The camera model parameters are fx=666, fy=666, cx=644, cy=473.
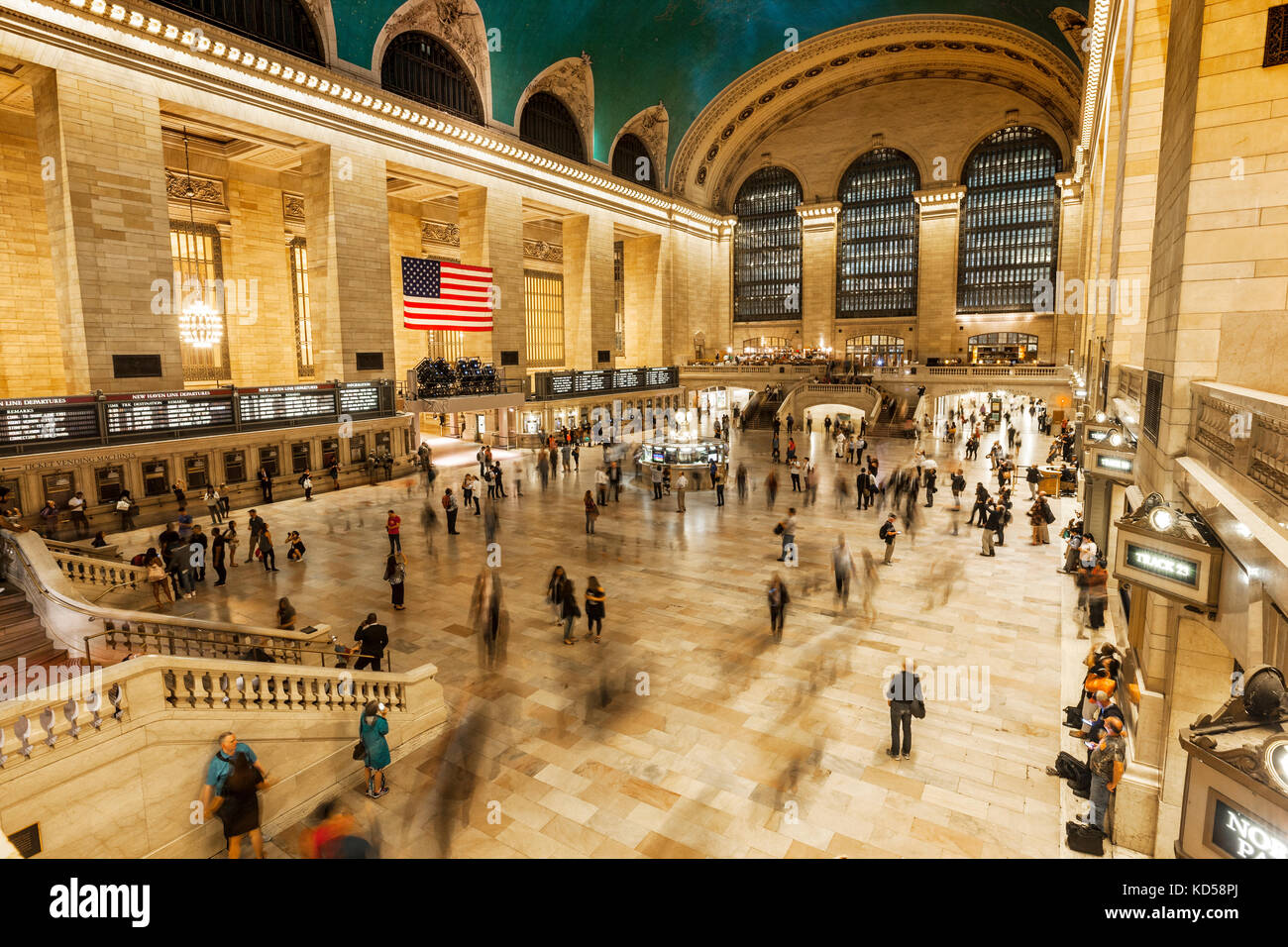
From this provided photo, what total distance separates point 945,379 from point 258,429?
99.1 ft

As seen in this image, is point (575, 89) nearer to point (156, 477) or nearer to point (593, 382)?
point (593, 382)

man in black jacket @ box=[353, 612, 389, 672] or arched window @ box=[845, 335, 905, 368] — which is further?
arched window @ box=[845, 335, 905, 368]

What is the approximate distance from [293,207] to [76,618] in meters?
24.0

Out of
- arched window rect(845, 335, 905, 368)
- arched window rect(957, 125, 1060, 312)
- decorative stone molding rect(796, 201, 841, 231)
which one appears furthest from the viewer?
decorative stone molding rect(796, 201, 841, 231)

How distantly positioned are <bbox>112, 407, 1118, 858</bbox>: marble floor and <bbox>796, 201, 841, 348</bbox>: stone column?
33.6 meters

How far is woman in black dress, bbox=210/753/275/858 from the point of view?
5.27 m

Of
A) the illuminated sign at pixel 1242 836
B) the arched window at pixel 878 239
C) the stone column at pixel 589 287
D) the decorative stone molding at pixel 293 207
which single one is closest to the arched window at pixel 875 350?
the arched window at pixel 878 239

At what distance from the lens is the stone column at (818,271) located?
4459 cm

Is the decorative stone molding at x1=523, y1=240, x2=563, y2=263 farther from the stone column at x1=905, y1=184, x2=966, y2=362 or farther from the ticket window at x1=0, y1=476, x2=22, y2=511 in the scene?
the ticket window at x1=0, y1=476, x2=22, y2=511

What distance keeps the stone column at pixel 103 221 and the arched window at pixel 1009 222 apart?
1621 inches

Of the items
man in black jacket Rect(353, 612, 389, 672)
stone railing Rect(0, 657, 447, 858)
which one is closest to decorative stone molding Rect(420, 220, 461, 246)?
man in black jacket Rect(353, 612, 389, 672)

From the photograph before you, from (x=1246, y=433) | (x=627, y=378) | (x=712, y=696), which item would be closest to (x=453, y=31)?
(x=627, y=378)

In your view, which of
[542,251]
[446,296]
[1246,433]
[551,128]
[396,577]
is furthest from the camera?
[542,251]

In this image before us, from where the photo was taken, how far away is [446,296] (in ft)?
80.1
